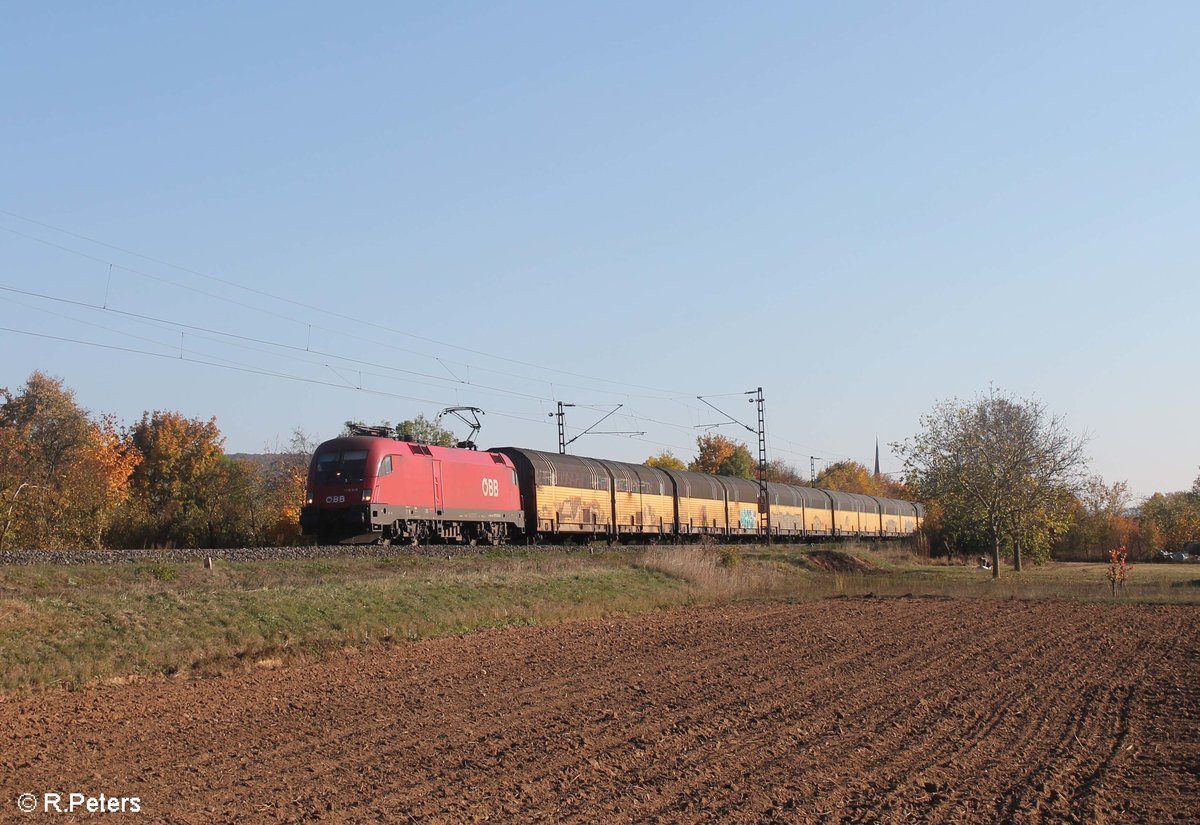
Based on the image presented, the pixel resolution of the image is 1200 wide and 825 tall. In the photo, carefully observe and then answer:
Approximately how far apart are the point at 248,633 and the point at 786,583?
27466 millimetres

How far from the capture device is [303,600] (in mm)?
21250

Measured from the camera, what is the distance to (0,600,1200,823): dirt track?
894cm

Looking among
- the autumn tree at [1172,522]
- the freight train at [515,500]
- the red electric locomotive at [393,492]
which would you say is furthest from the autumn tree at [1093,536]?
the red electric locomotive at [393,492]

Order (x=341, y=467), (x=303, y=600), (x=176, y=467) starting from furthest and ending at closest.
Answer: (x=176, y=467)
(x=341, y=467)
(x=303, y=600)

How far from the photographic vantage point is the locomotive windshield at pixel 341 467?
32.6 metres

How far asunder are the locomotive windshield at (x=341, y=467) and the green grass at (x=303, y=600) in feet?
16.3

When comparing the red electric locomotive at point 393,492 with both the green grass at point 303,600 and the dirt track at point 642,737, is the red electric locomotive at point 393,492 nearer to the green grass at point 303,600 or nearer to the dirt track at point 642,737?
the green grass at point 303,600

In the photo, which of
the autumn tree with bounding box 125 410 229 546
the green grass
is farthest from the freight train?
the autumn tree with bounding box 125 410 229 546

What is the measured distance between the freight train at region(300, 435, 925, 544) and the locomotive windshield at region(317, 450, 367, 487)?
0.04 meters

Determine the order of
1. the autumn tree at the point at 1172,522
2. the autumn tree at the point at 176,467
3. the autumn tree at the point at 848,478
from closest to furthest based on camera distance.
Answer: the autumn tree at the point at 176,467
the autumn tree at the point at 1172,522
the autumn tree at the point at 848,478

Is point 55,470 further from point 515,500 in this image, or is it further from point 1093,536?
point 1093,536

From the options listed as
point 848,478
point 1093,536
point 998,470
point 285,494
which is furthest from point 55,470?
point 848,478

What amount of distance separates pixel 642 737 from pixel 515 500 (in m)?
30.0

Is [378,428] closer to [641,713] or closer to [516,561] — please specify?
[516,561]
